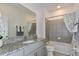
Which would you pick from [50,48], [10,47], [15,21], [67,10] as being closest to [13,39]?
[10,47]

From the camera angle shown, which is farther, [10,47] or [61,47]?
[61,47]

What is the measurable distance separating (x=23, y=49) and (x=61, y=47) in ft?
1.89

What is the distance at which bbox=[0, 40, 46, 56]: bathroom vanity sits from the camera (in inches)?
67.3

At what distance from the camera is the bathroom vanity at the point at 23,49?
1.71m

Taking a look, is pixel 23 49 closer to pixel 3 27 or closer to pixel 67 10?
pixel 3 27

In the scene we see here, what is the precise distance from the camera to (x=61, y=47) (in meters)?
1.84

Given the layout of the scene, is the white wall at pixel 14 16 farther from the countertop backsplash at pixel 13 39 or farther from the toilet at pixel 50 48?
the toilet at pixel 50 48

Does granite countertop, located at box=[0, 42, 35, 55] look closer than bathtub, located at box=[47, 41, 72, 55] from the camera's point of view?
Yes

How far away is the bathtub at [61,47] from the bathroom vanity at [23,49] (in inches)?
5.6

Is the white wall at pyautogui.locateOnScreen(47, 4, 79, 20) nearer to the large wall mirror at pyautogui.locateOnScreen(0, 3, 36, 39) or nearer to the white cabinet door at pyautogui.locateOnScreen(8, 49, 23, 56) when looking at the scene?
the large wall mirror at pyautogui.locateOnScreen(0, 3, 36, 39)

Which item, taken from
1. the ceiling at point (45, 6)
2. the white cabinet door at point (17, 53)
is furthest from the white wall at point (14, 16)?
the white cabinet door at point (17, 53)

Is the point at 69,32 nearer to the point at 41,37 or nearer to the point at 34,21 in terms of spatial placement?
the point at 41,37

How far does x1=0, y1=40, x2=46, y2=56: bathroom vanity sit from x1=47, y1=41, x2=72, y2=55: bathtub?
0.14m

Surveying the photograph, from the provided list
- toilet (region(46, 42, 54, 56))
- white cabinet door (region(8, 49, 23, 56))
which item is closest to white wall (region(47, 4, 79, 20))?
toilet (region(46, 42, 54, 56))
